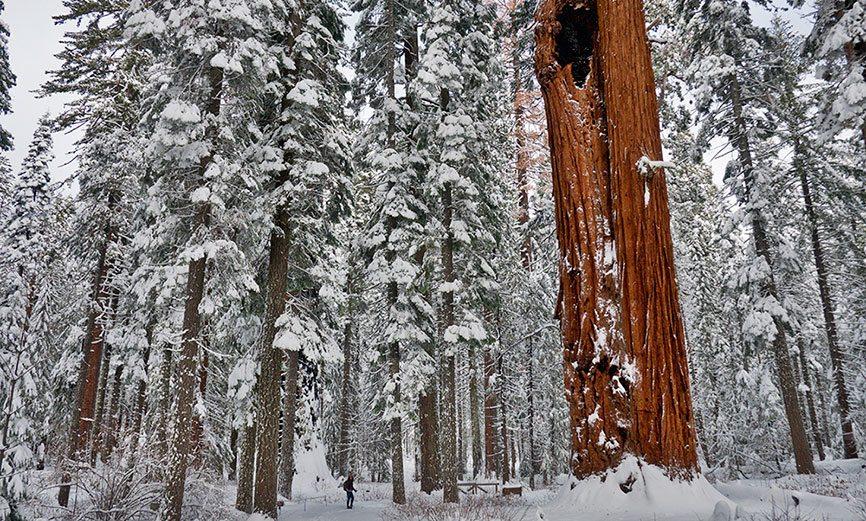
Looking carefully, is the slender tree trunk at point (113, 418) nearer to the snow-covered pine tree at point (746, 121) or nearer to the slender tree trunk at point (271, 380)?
the slender tree trunk at point (271, 380)

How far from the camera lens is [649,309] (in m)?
3.87

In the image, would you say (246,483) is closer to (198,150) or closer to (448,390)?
(448,390)

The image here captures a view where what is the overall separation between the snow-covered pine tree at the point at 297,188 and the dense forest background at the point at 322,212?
0.07 metres

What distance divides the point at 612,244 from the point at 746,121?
1632 centimetres

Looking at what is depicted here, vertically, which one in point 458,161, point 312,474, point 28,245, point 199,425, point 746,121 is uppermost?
point 746,121

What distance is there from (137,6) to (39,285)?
669 inches

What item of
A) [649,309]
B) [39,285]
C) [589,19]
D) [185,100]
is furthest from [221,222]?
[39,285]

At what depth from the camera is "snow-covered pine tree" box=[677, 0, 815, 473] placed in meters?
16.1

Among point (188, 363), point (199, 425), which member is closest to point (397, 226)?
point (188, 363)

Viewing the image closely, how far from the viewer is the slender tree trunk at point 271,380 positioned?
11703mm

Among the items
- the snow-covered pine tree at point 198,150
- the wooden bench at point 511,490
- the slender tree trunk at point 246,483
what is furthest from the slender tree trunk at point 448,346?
the snow-covered pine tree at point 198,150

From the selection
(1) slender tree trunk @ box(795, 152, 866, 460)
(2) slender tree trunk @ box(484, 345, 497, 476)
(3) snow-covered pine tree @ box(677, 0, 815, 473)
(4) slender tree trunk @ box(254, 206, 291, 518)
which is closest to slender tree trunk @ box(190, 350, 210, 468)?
(4) slender tree trunk @ box(254, 206, 291, 518)

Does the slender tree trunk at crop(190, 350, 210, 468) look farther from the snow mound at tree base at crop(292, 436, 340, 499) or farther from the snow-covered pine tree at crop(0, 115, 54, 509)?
the snow mound at tree base at crop(292, 436, 340, 499)

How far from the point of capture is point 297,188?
41.2ft
